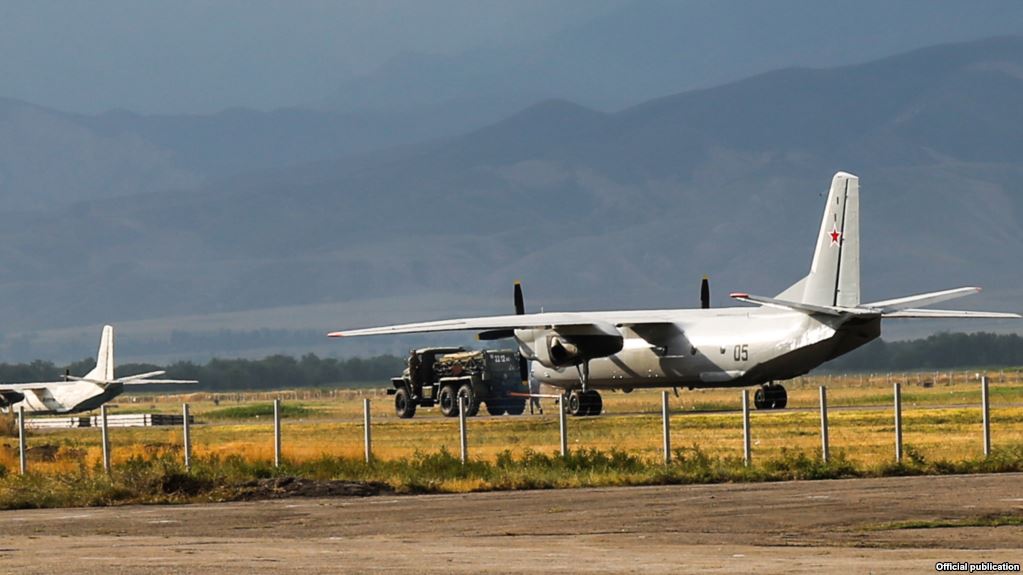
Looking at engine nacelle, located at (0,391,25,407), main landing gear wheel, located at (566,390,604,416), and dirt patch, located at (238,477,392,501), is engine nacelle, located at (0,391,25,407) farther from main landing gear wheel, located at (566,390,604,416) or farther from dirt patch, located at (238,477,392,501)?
dirt patch, located at (238,477,392,501)

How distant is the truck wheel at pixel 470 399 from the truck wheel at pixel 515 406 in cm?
192

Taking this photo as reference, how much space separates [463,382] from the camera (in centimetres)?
7519

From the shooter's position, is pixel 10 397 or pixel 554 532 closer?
pixel 554 532

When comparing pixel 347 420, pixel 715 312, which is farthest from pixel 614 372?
pixel 347 420

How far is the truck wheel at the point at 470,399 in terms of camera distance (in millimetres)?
74312

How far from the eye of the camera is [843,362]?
130 meters

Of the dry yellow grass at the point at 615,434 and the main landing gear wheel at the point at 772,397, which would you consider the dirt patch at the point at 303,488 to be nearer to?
the dry yellow grass at the point at 615,434

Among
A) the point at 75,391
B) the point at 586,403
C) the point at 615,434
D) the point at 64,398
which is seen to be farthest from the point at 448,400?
the point at 64,398

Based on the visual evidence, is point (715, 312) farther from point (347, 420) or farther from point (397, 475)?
point (397, 475)

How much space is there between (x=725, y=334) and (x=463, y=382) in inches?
524

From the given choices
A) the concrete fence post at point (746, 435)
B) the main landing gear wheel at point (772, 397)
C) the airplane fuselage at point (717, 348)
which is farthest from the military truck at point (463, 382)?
the concrete fence post at point (746, 435)

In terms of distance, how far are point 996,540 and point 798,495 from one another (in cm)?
736

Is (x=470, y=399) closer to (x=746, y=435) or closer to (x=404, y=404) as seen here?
(x=404, y=404)

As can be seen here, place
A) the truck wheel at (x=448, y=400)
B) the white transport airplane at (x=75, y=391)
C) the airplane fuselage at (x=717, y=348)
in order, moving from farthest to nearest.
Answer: the white transport airplane at (x=75, y=391) < the truck wheel at (x=448, y=400) < the airplane fuselage at (x=717, y=348)
